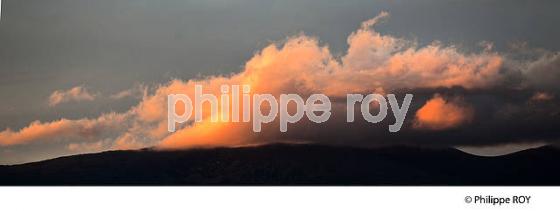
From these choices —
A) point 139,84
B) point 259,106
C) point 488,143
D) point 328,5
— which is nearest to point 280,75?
point 259,106

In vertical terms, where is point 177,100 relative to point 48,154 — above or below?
above

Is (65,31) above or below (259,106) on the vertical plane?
above
